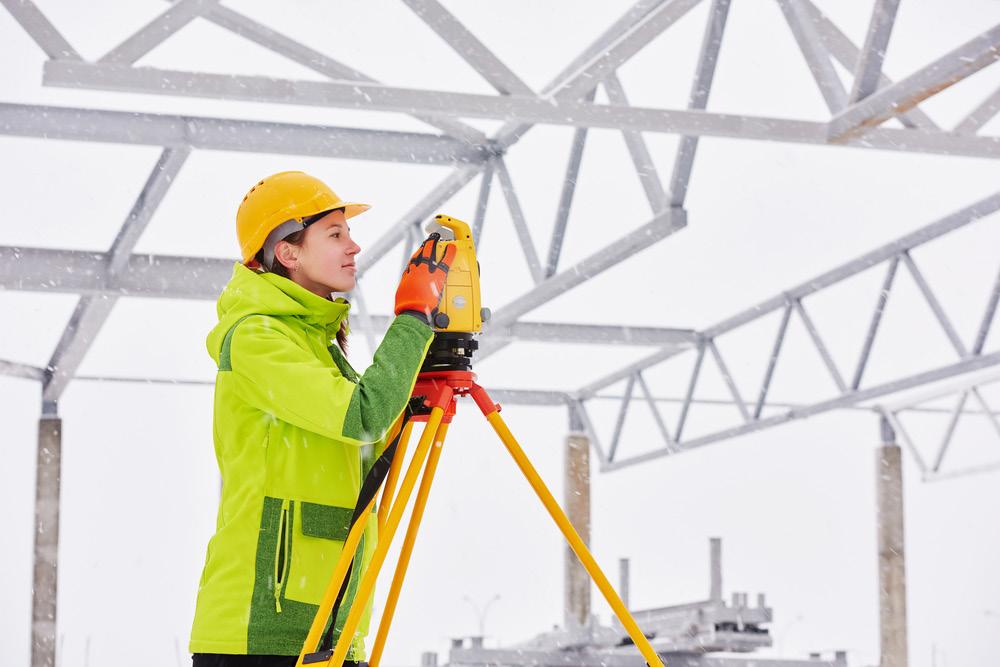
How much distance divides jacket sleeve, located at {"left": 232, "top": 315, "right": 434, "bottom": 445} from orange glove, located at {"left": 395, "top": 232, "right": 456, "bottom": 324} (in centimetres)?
6

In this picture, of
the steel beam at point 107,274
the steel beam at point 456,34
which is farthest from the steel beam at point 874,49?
the steel beam at point 107,274

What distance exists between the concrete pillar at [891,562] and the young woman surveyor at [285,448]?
1279 cm

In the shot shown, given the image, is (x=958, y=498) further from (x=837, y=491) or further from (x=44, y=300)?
(x=44, y=300)

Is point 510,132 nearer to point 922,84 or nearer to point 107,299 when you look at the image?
point 922,84

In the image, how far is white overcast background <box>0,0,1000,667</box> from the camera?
775 cm

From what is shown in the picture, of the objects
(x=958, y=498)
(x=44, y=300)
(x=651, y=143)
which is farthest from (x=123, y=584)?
(x=958, y=498)

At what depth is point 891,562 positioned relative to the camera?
47.4 feet

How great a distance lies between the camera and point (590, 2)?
281 inches

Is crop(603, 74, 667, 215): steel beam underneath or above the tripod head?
above

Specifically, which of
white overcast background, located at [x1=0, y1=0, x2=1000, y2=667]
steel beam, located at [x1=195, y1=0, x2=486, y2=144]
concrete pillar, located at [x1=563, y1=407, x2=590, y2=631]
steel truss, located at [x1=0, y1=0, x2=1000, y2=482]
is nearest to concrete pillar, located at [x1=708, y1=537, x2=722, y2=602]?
steel truss, located at [x1=0, y1=0, x2=1000, y2=482]

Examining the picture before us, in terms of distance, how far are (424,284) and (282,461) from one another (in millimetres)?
459

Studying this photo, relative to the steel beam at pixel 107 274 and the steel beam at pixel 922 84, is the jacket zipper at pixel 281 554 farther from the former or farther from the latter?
the steel beam at pixel 107 274

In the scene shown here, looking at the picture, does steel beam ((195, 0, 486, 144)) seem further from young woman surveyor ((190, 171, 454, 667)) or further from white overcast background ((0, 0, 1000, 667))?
young woman surveyor ((190, 171, 454, 667))

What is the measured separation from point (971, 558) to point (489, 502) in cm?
699
